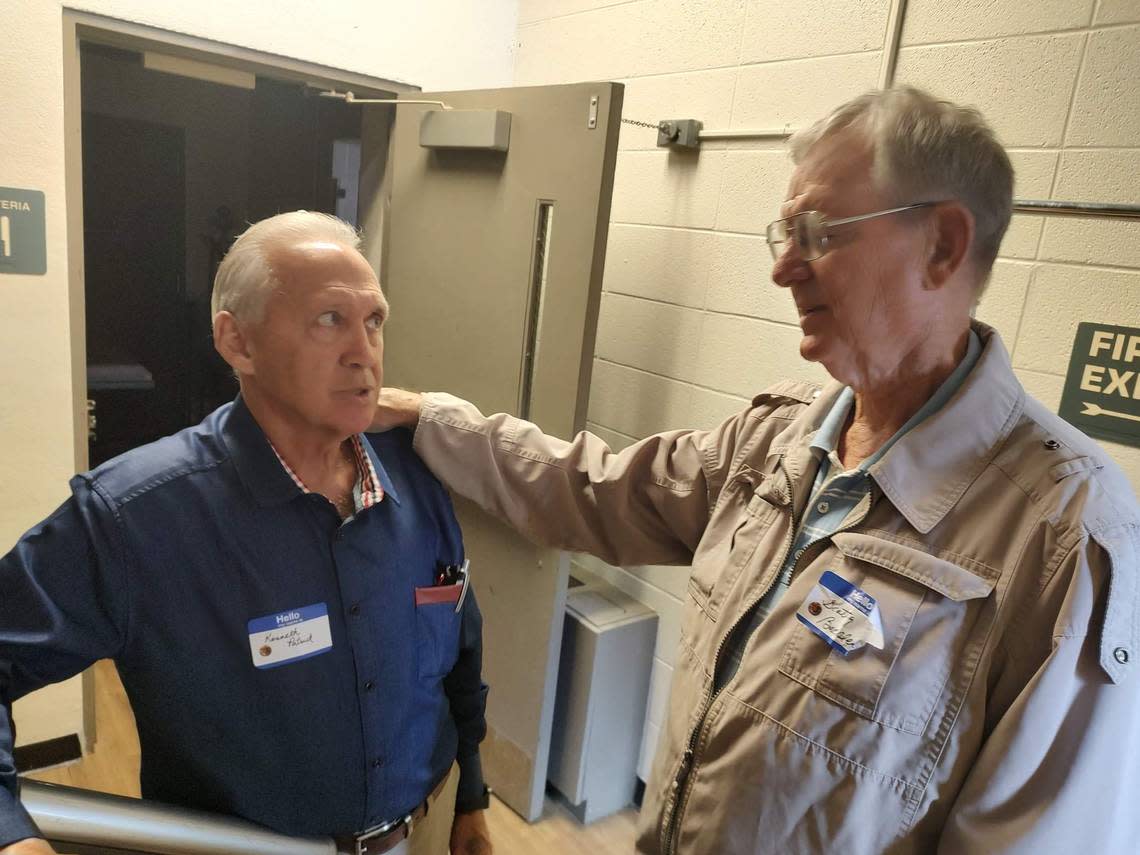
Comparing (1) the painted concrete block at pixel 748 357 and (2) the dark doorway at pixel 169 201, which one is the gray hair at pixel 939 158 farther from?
(2) the dark doorway at pixel 169 201

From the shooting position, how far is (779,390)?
139cm

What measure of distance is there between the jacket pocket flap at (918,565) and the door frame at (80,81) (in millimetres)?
2263

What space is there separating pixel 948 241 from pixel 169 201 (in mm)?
4234

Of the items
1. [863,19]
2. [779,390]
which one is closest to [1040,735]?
[779,390]

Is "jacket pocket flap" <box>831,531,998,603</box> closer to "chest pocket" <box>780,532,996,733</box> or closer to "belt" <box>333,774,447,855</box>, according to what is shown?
"chest pocket" <box>780,532,996,733</box>

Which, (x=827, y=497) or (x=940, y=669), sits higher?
(x=827, y=497)

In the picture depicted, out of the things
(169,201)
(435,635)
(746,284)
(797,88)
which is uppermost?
(797,88)

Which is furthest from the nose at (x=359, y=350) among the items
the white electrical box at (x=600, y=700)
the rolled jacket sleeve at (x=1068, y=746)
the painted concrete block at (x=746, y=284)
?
the white electrical box at (x=600, y=700)

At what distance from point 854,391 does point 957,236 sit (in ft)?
0.92

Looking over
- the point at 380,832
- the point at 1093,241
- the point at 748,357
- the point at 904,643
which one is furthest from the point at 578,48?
the point at 380,832

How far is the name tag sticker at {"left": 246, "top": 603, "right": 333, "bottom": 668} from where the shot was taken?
1.04 metres

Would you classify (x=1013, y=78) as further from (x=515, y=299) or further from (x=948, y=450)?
(x=515, y=299)

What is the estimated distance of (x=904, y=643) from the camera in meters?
0.95

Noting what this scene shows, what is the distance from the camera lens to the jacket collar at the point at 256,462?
108 cm
